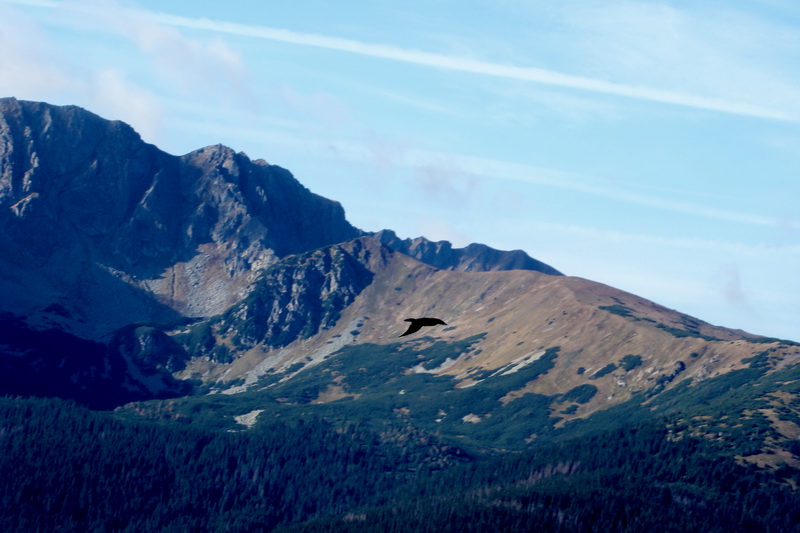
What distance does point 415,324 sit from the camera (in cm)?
8575
